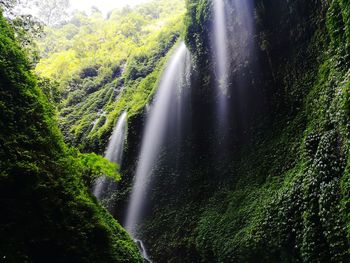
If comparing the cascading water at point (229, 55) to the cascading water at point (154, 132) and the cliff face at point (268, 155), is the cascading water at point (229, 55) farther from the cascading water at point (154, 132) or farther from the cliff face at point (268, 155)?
the cascading water at point (154, 132)

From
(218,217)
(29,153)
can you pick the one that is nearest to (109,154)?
(218,217)

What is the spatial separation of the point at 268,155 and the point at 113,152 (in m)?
8.64

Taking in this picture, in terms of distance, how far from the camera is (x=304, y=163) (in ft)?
24.2

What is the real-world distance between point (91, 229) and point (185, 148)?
314 inches

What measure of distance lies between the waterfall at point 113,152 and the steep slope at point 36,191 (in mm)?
9264

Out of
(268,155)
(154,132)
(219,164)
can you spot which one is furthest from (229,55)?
(154,132)

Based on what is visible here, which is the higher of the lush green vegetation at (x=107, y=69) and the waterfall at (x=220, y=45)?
the lush green vegetation at (x=107, y=69)

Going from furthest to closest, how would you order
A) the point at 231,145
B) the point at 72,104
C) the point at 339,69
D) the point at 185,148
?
the point at 72,104 → the point at 185,148 → the point at 231,145 → the point at 339,69

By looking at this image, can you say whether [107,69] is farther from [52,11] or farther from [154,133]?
[52,11]

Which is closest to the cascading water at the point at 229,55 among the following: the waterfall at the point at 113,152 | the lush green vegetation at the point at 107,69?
the lush green vegetation at the point at 107,69

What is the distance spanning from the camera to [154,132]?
14.6m

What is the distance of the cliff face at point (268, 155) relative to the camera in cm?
648

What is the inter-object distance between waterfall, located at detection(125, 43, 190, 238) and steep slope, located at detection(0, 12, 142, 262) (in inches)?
291

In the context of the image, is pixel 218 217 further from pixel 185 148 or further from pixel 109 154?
pixel 109 154
